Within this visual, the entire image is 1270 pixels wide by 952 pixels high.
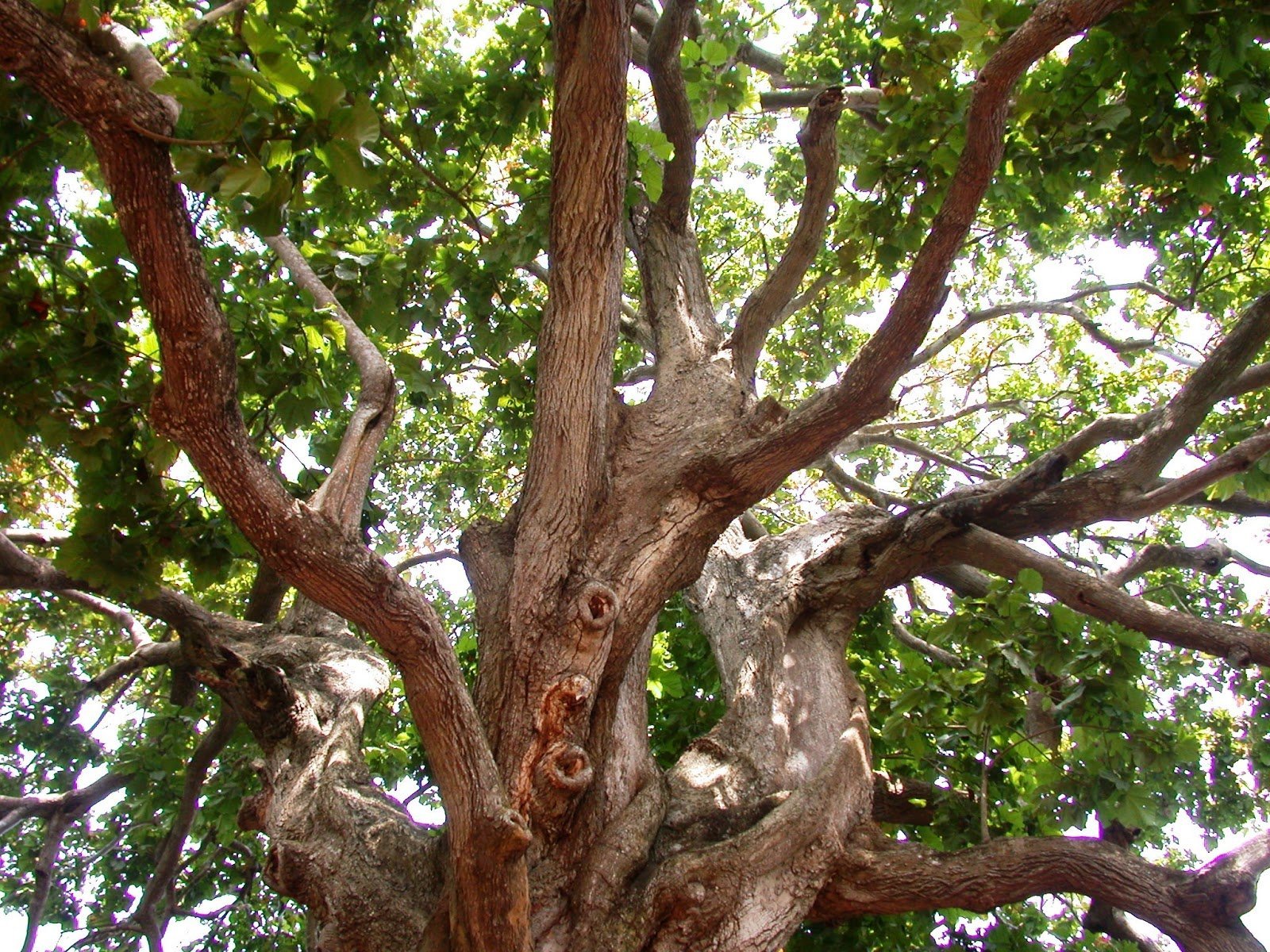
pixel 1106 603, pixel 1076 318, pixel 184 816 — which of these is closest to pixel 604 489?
pixel 1106 603

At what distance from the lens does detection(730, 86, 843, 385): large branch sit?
11.3ft

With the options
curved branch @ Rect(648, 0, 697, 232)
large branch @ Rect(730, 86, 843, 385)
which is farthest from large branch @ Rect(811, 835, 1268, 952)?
curved branch @ Rect(648, 0, 697, 232)

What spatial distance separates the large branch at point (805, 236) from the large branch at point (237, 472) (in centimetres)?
241

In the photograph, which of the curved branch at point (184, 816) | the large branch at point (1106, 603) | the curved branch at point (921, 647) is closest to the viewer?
the large branch at point (1106, 603)

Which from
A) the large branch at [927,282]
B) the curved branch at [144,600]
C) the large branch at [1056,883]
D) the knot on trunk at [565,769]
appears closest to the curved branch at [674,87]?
the large branch at [927,282]

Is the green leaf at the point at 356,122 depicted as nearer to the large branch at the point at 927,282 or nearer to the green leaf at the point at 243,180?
the green leaf at the point at 243,180

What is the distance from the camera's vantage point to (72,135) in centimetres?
388

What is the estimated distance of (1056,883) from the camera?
2.93 meters

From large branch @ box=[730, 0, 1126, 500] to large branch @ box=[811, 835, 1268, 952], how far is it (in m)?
1.52

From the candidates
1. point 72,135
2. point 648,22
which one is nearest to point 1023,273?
point 648,22

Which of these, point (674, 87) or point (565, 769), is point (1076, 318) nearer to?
point (674, 87)

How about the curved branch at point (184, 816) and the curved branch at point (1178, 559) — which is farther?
the curved branch at point (184, 816)

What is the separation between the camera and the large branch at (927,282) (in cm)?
269

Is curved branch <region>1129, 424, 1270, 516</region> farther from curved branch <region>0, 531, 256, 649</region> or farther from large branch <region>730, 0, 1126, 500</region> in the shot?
curved branch <region>0, 531, 256, 649</region>
